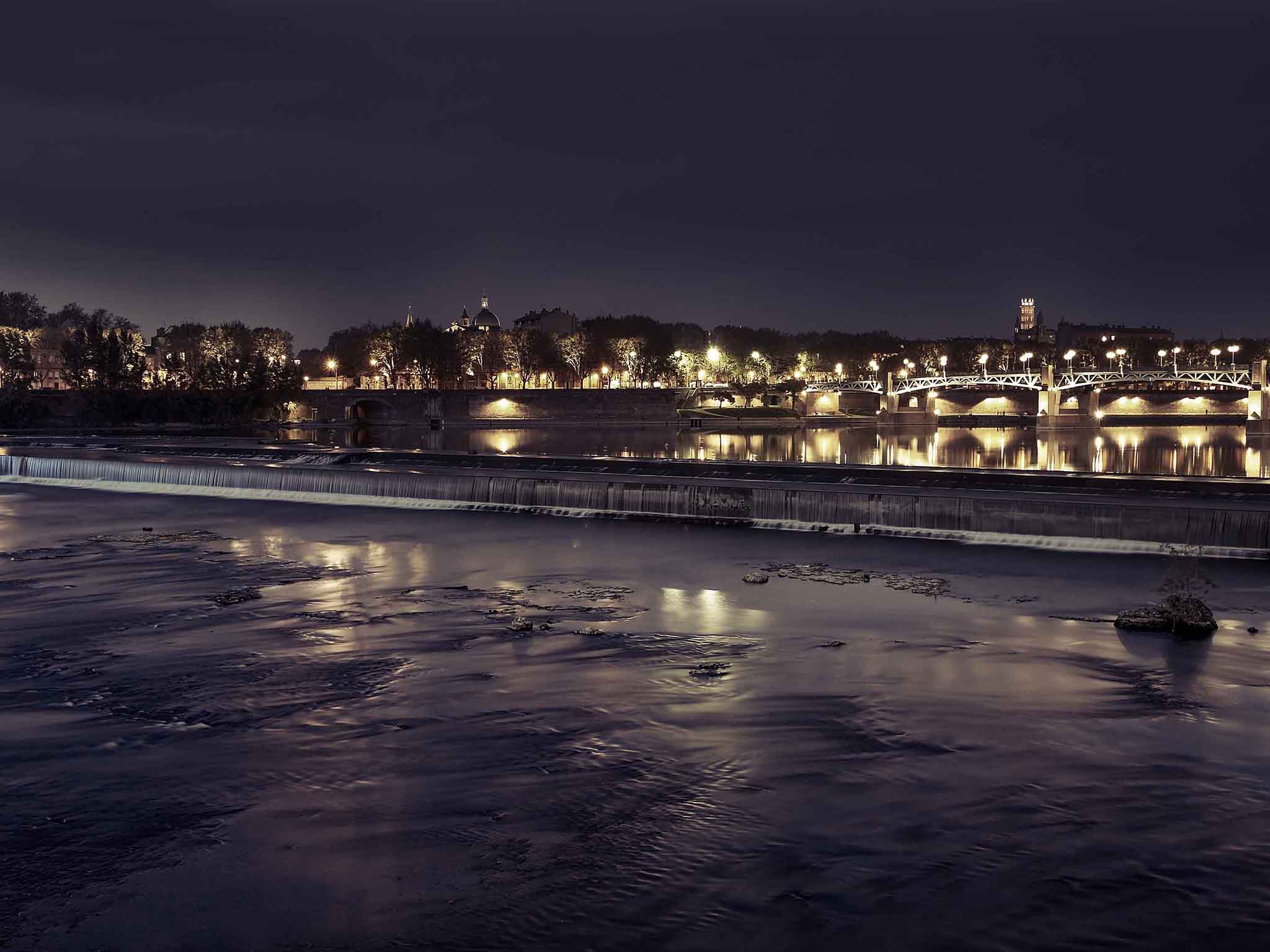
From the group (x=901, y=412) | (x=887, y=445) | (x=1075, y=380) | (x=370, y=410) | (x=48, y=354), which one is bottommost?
(x=887, y=445)

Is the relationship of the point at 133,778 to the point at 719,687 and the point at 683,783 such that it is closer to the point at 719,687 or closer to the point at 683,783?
the point at 683,783

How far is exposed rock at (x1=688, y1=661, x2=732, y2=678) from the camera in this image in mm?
13750

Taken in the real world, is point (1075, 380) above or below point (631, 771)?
above

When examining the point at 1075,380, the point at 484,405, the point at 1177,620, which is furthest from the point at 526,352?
the point at 1177,620

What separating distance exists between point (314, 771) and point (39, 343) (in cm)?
17597

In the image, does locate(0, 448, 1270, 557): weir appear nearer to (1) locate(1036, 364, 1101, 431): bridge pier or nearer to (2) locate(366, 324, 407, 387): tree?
(1) locate(1036, 364, 1101, 431): bridge pier

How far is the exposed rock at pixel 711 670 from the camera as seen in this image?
1375 cm

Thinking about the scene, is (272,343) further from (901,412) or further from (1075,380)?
(1075,380)

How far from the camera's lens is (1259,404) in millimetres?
106312

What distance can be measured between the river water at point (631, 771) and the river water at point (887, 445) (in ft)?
117

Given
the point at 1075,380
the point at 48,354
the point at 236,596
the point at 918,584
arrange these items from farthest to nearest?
the point at 48,354 < the point at 1075,380 < the point at 918,584 < the point at 236,596

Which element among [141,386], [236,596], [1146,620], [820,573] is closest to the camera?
[1146,620]

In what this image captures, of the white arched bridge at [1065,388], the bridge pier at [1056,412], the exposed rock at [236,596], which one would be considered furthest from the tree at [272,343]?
the exposed rock at [236,596]

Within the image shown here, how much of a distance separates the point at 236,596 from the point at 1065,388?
114859 millimetres
